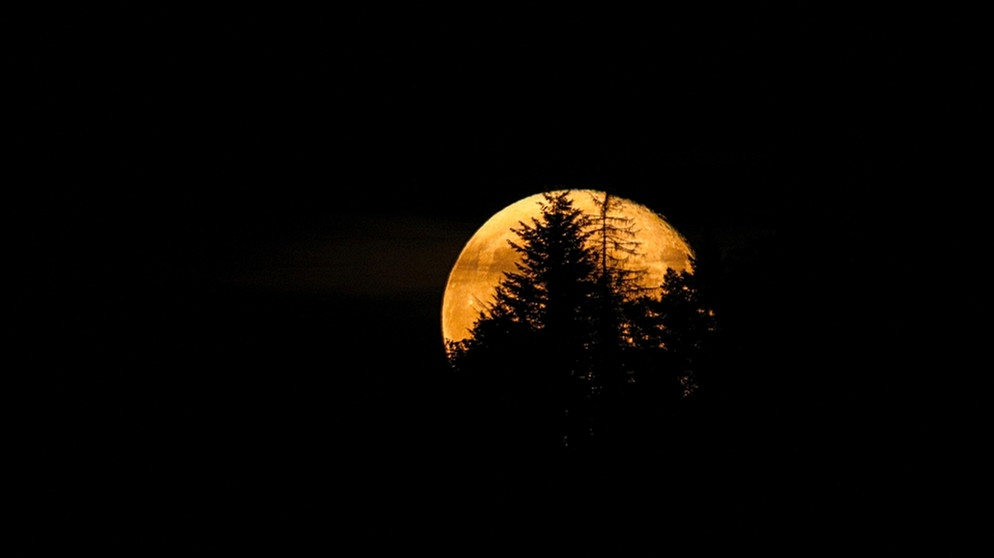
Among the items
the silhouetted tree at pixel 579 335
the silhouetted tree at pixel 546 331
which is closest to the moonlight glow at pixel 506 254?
the silhouetted tree at pixel 579 335

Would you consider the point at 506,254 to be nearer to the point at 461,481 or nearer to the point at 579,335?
the point at 579,335

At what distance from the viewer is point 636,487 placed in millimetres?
14016

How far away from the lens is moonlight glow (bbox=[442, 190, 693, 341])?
19.9 metres

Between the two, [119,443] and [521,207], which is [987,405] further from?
[119,443]

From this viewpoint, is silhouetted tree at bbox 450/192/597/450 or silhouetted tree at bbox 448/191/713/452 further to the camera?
silhouetted tree at bbox 450/192/597/450

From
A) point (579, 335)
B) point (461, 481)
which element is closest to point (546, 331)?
point (579, 335)

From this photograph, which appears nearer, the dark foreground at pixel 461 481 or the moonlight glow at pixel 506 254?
the dark foreground at pixel 461 481

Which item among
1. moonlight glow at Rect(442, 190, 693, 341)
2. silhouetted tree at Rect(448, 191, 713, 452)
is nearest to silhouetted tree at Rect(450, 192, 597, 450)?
silhouetted tree at Rect(448, 191, 713, 452)

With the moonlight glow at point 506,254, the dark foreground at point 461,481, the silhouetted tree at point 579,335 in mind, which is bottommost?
the dark foreground at point 461,481

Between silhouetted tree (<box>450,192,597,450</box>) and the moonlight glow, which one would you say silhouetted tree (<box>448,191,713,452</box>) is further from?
the moonlight glow

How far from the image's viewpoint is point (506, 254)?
2222 centimetres

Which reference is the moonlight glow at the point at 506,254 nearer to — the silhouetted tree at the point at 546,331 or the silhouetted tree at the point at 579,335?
the silhouetted tree at the point at 579,335

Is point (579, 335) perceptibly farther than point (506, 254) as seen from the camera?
No

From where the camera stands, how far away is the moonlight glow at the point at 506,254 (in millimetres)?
19906
